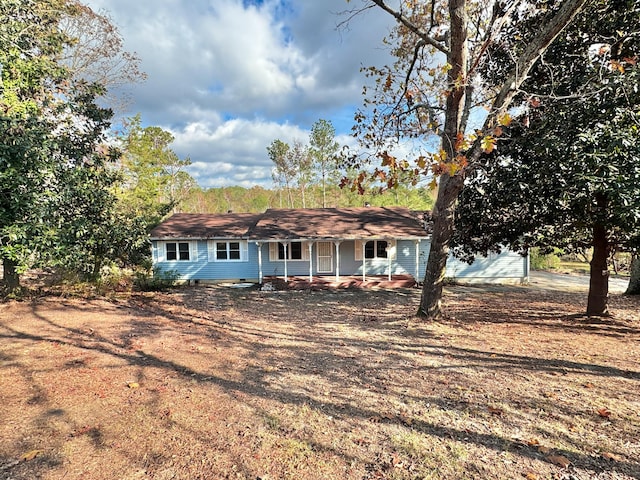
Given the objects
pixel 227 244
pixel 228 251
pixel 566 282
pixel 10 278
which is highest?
pixel 227 244

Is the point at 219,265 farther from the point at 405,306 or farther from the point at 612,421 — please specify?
the point at 612,421

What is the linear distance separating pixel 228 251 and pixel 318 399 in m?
13.5

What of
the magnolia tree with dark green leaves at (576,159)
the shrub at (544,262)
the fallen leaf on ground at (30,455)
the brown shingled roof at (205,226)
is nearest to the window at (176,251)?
the brown shingled roof at (205,226)

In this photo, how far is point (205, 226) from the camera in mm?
17969

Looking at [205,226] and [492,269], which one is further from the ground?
[205,226]

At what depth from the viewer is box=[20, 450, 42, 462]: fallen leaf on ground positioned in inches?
121

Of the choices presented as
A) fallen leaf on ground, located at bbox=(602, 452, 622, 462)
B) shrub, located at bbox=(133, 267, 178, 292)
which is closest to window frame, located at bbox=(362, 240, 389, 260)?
shrub, located at bbox=(133, 267, 178, 292)

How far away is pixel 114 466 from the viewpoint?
3.00 m

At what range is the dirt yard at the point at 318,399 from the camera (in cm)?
306

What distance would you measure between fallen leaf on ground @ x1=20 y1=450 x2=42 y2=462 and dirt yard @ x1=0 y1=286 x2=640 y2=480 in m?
0.02

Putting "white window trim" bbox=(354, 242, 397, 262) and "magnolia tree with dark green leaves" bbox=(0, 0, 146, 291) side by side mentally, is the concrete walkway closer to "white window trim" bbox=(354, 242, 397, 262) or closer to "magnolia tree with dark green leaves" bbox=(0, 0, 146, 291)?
"white window trim" bbox=(354, 242, 397, 262)

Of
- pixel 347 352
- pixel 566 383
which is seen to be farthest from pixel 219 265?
pixel 566 383

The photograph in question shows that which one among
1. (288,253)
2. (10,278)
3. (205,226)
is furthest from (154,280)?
(288,253)

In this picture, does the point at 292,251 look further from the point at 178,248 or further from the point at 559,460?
the point at 559,460
